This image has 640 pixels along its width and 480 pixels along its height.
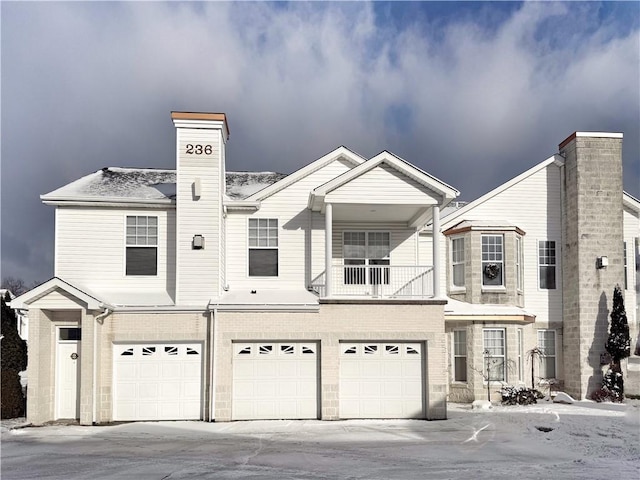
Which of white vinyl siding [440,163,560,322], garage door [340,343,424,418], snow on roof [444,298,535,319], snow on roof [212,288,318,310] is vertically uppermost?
white vinyl siding [440,163,560,322]

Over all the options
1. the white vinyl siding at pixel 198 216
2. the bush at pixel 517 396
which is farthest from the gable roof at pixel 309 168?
the bush at pixel 517 396

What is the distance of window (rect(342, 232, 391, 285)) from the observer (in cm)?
1981

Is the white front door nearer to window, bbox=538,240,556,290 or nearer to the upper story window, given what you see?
the upper story window

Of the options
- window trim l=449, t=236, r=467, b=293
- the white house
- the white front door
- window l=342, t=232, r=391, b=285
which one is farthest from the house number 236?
window trim l=449, t=236, r=467, b=293

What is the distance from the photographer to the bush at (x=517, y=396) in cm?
1911

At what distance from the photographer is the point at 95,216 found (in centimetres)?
1858

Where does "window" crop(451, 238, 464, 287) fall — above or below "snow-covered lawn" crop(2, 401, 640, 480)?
above

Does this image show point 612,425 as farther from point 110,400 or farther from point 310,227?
point 110,400

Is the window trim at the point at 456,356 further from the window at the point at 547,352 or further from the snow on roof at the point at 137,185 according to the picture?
the snow on roof at the point at 137,185

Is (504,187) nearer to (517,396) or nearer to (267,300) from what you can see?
(517,396)

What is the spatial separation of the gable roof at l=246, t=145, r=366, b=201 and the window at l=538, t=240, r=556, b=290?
6879mm

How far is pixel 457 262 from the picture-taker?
21141mm

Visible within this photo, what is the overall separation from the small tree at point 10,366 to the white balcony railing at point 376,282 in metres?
8.38

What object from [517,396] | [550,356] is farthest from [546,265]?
[517,396]
